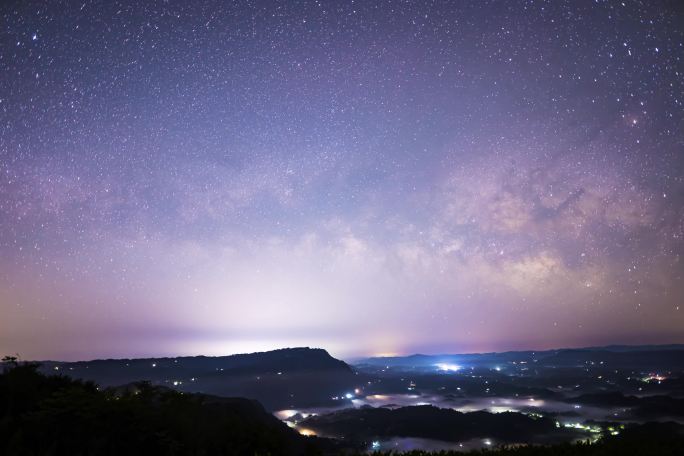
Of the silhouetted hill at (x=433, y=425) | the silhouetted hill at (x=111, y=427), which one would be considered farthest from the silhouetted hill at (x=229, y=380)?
the silhouetted hill at (x=111, y=427)

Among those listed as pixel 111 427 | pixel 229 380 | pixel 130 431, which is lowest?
pixel 229 380

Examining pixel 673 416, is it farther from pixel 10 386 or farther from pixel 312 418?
pixel 10 386

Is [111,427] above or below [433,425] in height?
above

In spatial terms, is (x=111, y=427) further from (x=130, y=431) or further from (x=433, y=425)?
(x=433, y=425)

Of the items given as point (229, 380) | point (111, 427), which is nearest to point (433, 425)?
point (229, 380)

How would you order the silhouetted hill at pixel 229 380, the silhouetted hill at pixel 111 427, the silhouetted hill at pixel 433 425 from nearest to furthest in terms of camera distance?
the silhouetted hill at pixel 111 427 → the silhouetted hill at pixel 433 425 → the silhouetted hill at pixel 229 380

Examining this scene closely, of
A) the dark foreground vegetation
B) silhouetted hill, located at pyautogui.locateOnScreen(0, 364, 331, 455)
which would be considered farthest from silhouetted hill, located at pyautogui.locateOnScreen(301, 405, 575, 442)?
silhouetted hill, located at pyautogui.locateOnScreen(0, 364, 331, 455)

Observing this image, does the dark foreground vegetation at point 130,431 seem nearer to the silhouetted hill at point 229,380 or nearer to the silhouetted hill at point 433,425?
the silhouetted hill at point 433,425

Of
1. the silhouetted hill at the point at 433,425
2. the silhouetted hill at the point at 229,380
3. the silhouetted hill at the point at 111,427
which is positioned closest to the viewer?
the silhouetted hill at the point at 111,427

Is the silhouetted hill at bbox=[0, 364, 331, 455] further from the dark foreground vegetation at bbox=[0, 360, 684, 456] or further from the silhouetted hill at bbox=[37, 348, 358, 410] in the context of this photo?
the silhouetted hill at bbox=[37, 348, 358, 410]
